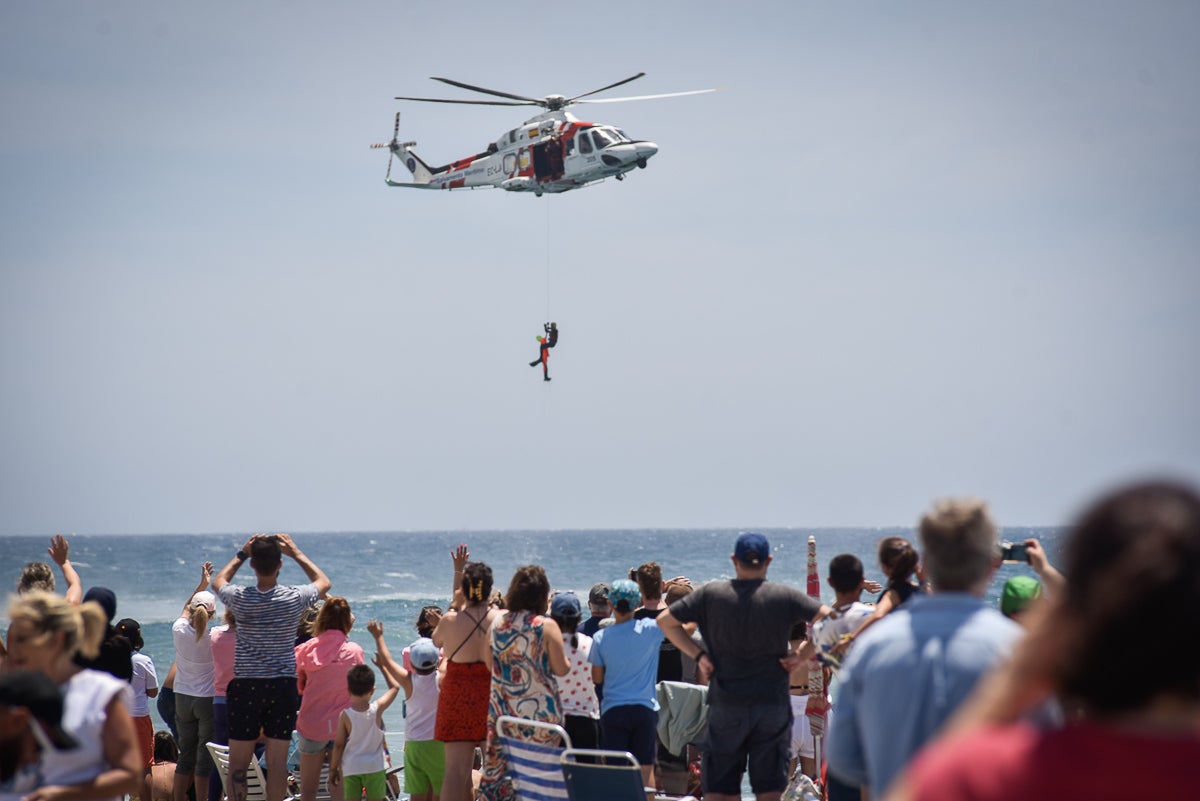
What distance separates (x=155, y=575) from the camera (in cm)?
5484

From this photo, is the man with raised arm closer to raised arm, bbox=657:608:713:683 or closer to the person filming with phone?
raised arm, bbox=657:608:713:683

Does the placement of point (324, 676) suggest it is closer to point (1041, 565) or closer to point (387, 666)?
point (387, 666)

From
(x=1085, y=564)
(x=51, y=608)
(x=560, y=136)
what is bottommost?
(x=51, y=608)

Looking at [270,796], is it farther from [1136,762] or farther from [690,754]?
[1136,762]

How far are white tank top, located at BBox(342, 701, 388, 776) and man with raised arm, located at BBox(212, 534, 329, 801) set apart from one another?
45cm

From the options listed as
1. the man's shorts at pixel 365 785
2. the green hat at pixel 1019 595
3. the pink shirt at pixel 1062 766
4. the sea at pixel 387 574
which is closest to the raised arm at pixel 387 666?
the man's shorts at pixel 365 785

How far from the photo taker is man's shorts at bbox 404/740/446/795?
6805mm

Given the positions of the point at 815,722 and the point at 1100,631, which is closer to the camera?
the point at 1100,631

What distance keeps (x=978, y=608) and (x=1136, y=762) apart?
1.47 m

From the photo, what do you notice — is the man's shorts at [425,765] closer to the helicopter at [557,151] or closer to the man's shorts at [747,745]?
the man's shorts at [747,745]

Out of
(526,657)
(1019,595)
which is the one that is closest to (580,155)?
(526,657)

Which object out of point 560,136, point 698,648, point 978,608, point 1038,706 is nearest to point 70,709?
point 978,608

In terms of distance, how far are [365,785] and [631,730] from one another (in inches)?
69.9

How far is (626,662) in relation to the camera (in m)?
6.36
